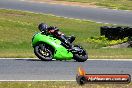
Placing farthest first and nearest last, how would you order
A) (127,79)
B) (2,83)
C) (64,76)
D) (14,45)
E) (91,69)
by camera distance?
(14,45) < (91,69) < (64,76) < (2,83) < (127,79)

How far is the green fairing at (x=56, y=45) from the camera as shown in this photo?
15.3m

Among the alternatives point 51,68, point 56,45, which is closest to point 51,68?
point 51,68

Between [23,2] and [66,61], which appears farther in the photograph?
[23,2]

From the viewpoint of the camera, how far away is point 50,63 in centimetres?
1480

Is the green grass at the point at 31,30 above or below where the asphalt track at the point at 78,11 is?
above

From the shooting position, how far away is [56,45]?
1539cm

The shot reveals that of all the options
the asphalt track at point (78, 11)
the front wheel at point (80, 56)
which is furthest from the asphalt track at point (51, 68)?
the asphalt track at point (78, 11)

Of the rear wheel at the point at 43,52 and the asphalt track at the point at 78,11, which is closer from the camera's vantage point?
the rear wheel at the point at 43,52

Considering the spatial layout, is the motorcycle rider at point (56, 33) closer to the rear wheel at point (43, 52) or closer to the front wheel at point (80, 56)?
the front wheel at point (80, 56)

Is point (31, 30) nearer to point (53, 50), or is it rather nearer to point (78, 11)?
point (78, 11)

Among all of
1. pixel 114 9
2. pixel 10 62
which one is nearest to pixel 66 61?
pixel 10 62

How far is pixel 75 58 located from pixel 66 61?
33 centimetres

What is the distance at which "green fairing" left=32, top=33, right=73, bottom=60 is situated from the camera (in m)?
15.3

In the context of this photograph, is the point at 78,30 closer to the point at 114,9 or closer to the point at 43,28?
the point at 114,9
